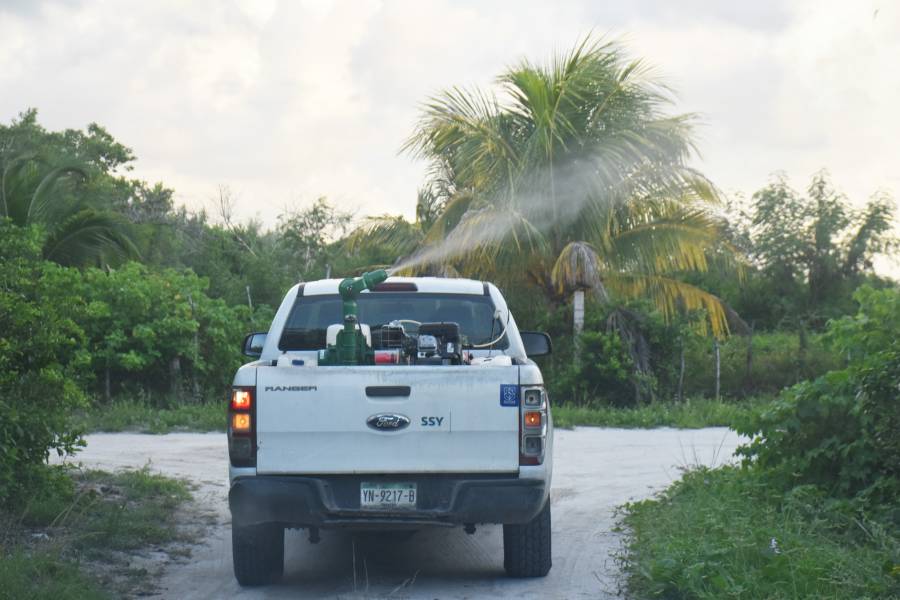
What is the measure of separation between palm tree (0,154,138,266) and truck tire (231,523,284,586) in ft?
45.0

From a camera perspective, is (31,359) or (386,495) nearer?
(386,495)

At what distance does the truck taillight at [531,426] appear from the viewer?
663 centimetres

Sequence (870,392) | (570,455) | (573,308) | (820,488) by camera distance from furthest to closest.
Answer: (573,308) → (570,455) → (820,488) → (870,392)

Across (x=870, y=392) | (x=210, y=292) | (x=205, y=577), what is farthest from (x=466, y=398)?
(x=210, y=292)

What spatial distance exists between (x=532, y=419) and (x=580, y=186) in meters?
13.7

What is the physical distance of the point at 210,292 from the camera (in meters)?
26.8

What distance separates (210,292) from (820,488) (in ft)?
65.1

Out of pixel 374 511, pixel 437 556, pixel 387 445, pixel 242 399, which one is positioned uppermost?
pixel 242 399

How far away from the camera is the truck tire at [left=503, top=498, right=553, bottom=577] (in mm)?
7344

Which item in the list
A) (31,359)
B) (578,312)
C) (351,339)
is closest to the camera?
(351,339)

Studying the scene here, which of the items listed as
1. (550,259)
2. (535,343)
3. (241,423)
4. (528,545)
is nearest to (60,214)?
(550,259)

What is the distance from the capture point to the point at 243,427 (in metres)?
6.64

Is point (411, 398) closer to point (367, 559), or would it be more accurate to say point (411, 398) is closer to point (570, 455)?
point (367, 559)

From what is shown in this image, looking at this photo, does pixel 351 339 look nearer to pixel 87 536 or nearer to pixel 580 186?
pixel 87 536
